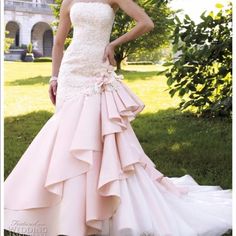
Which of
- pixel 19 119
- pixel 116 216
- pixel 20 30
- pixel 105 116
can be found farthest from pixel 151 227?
pixel 20 30

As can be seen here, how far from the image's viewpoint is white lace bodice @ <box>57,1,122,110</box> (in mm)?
3652

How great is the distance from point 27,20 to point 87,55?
46303 millimetres

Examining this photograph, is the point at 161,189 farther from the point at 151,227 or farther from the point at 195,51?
the point at 195,51

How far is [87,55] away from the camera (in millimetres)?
3713

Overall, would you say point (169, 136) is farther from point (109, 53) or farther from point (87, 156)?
point (87, 156)

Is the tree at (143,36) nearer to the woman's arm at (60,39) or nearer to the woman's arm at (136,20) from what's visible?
the woman's arm at (60,39)

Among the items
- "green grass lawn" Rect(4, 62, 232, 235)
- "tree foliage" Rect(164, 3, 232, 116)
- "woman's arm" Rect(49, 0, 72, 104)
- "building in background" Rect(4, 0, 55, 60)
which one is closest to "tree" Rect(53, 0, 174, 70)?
"green grass lawn" Rect(4, 62, 232, 235)

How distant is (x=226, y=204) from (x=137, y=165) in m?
0.99

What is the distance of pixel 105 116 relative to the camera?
11.8 ft

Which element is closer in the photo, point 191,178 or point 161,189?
point 161,189

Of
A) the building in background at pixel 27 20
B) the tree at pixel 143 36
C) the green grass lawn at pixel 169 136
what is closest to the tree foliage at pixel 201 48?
the green grass lawn at pixel 169 136

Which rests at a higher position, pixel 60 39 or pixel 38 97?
pixel 60 39

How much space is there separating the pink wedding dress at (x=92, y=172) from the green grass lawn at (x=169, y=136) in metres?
1.53

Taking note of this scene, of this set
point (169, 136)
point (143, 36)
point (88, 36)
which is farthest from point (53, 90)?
point (143, 36)
